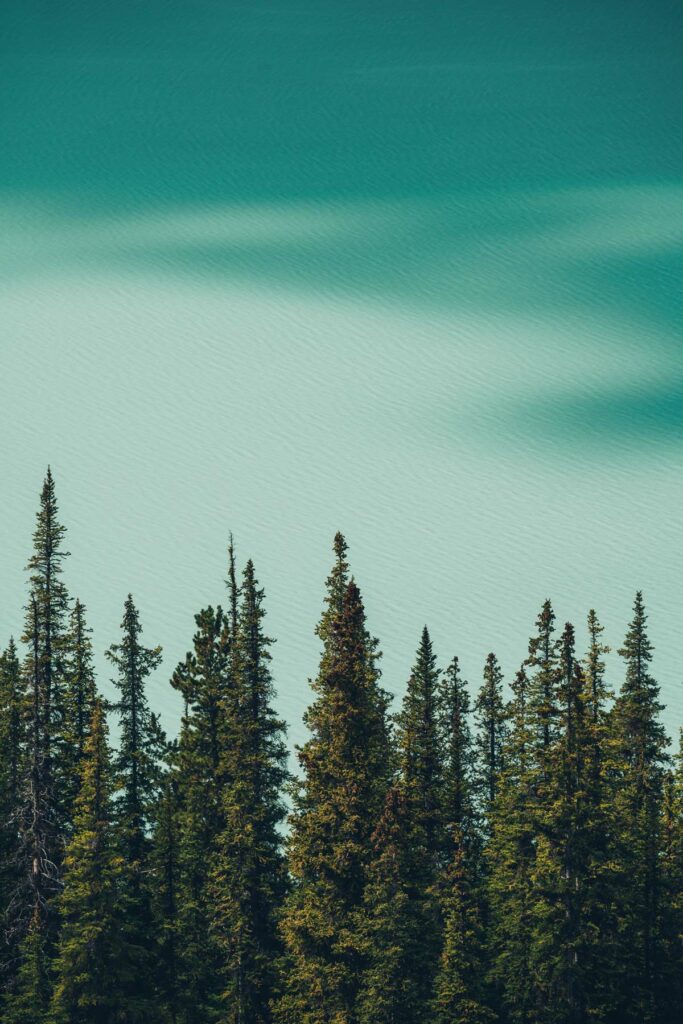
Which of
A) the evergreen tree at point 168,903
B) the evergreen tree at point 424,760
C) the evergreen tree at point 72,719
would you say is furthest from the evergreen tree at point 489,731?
the evergreen tree at point 72,719

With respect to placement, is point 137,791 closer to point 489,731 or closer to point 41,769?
point 41,769

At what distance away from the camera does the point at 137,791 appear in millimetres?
47500

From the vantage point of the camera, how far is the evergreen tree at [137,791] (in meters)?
45.3

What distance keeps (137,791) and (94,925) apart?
18.6 ft

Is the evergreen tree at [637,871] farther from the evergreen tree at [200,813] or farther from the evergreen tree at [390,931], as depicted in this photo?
the evergreen tree at [200,813]

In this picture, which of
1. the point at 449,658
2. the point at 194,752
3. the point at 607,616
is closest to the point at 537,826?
the point at 194,752

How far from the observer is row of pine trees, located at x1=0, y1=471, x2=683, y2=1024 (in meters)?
42.6

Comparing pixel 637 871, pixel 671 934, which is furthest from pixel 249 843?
pixel 671 934

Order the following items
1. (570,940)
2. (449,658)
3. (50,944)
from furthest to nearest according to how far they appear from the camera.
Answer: (449,658), (50,944), (570,940)

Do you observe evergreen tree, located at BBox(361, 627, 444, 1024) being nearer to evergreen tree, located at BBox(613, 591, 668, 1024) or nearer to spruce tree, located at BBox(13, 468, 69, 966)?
evergreen tree, located at BBox(613, 591, 668, 1024)

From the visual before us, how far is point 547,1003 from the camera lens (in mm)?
43469

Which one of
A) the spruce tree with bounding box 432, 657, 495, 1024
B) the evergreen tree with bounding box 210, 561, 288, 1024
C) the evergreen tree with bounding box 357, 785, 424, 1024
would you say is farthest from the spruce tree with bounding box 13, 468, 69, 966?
the spruce tree with bounding box 432, 657, 495, 1024

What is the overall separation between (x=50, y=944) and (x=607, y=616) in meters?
48.7

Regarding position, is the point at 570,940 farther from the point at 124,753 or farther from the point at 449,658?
the point at 449,658
